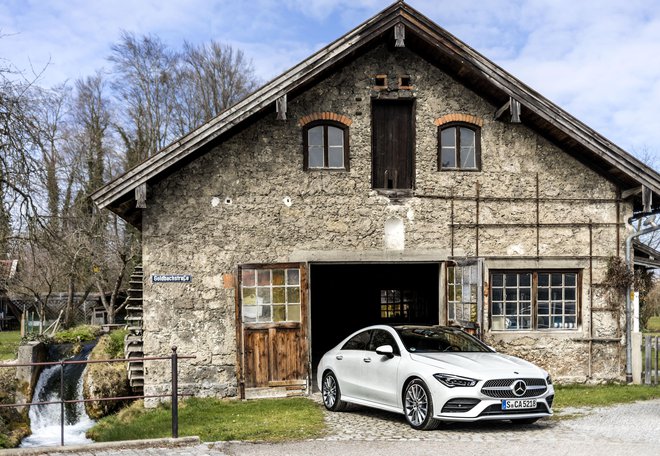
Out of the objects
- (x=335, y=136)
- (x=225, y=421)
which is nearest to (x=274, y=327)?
(x=225, y=421)

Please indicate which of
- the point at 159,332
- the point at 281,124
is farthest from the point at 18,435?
the point at 281,124

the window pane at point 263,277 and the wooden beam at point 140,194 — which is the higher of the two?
the wooden beam at point 140,194

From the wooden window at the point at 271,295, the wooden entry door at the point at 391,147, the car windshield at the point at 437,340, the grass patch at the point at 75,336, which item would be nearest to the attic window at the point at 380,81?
the wooden entry door at the point at 391,147

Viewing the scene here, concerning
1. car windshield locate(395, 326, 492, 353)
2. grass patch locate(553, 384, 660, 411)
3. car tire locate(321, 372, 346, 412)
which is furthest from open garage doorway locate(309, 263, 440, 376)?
car windshield locate(395, 326, 492, 353)

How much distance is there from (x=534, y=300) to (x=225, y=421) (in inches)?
283

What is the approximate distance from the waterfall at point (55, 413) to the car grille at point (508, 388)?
9148mm

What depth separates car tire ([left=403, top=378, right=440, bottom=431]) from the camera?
36.4ft

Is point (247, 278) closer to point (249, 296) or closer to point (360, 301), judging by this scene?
point (249, 296)

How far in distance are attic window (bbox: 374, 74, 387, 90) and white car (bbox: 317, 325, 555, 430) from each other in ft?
17.8

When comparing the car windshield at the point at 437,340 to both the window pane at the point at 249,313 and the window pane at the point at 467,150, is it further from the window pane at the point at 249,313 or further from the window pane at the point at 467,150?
the window pane at the point at 467,150

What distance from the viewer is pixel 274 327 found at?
15617mm

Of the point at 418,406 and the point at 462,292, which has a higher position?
the point at 462,292

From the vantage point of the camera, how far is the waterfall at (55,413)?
17.8 meters

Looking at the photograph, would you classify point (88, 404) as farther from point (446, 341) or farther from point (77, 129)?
point (77, 129)
